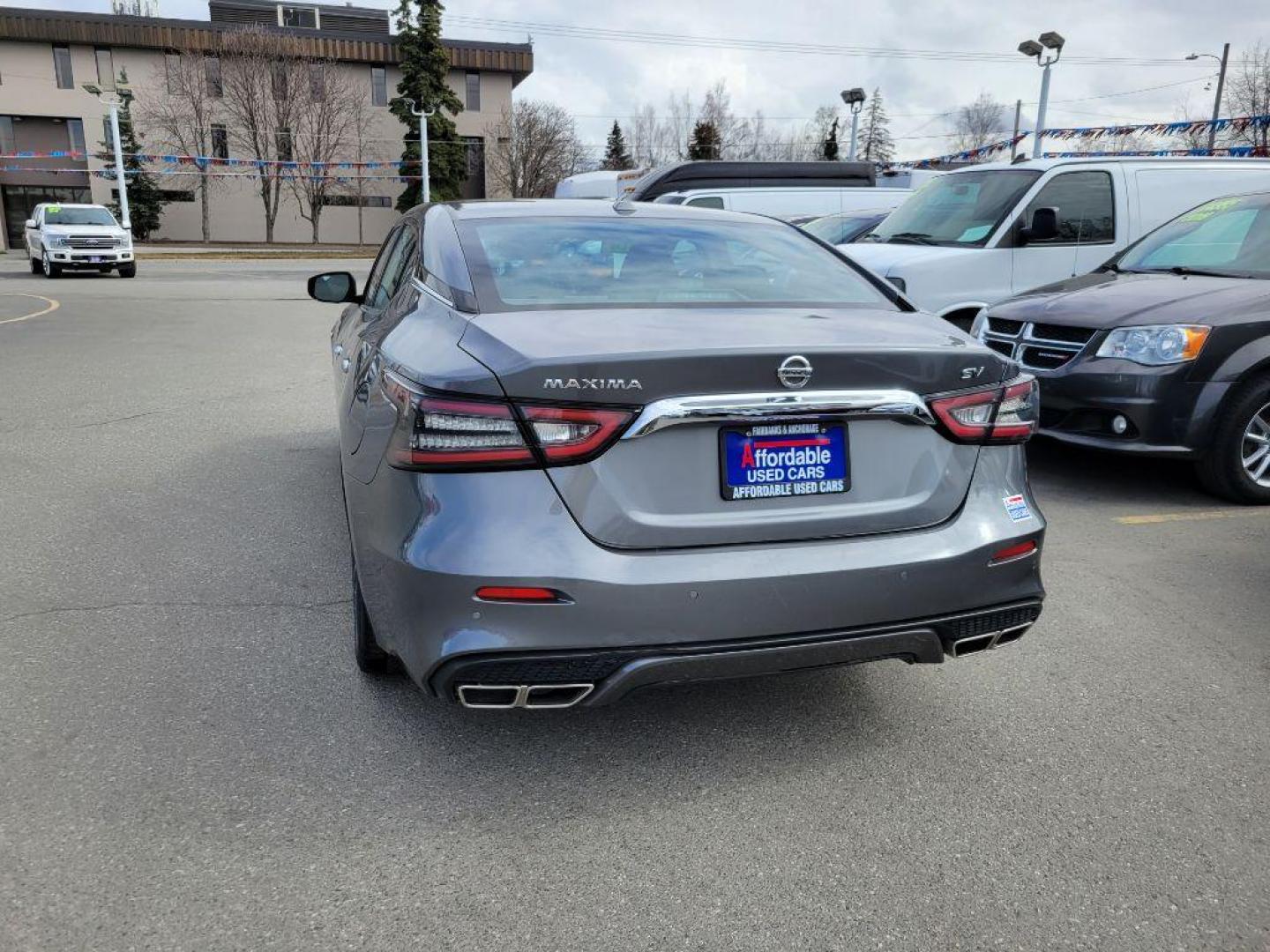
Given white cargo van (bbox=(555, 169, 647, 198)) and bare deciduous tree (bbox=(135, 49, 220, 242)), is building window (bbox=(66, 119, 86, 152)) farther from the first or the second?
white cargo van (bbox=(555, 169, 647, 198))

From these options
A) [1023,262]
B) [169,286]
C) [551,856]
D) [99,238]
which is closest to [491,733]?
[551,856]

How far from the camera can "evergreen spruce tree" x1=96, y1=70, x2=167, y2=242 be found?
50.3 meters

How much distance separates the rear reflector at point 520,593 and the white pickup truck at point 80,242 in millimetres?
24973

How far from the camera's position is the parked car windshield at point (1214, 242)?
251 inches

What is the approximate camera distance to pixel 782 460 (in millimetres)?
2582

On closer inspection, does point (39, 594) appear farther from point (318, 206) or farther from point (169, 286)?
point (318, 206)

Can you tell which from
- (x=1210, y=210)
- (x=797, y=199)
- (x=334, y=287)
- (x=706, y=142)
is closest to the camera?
(x=334, y=287)

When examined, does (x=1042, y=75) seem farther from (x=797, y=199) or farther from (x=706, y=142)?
(x=706, y=142)

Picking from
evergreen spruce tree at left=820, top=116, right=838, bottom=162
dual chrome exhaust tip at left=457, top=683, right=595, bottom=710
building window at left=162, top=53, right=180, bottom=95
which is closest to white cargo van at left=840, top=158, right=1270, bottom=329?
dual chrome exhaust tip at left=457, top=683, right=595, bottom=710

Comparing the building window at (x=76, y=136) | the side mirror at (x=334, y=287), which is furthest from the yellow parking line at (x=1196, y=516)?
the building window at (x=76, y=136)

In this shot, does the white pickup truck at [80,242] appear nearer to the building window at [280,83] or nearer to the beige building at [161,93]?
the beige building at [161,93]

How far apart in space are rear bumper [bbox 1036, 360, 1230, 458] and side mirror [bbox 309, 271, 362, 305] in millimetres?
4013

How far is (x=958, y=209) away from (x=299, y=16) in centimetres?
6251

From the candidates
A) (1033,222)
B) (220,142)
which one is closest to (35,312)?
(1033,222)
